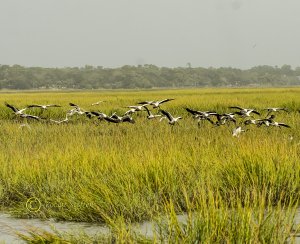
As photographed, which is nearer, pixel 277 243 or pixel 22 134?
pixel 277 243

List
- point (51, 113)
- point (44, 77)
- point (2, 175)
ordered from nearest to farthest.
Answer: point (2, 175)
point (51, 113)
point (44, 77)

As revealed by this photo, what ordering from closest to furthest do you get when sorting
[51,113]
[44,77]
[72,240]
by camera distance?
[72,240], [51,113], [44,77]

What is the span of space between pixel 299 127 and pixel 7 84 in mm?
164749

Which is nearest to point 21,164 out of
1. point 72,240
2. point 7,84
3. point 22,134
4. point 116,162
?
point 116,162

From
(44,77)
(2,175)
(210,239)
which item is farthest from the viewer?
(44,77)

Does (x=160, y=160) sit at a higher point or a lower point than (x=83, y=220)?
higher

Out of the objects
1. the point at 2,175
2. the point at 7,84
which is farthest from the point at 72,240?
the point at 7,84

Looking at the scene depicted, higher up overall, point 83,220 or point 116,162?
point 116,162

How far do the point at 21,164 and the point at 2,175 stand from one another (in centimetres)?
33

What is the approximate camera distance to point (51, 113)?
23672 mm

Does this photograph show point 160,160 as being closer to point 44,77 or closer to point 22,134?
point 22,134

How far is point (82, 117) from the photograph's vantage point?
21.1 m

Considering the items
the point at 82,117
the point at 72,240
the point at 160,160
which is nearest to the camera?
the point at 72,240

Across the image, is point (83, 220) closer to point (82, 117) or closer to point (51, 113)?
point (82, 117)
